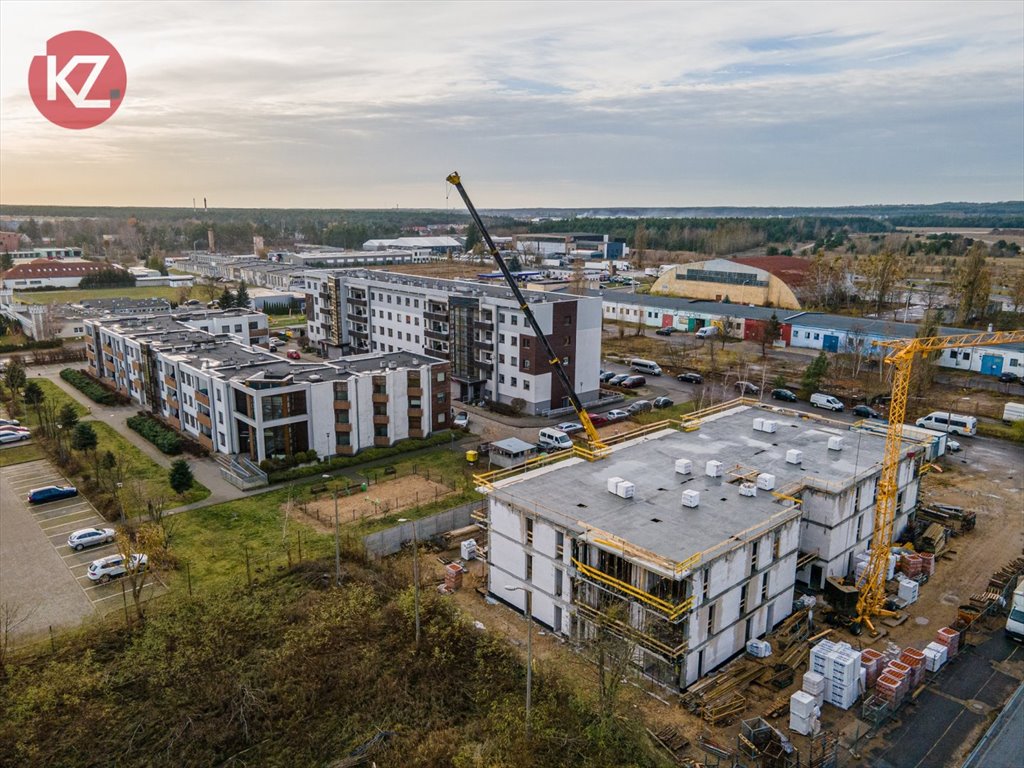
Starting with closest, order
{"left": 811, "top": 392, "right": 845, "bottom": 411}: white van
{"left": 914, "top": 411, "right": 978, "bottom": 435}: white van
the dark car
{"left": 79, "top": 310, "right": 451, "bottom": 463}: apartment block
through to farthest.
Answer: {"left": 79, "top": 310, "right": 451, "bottom": 463}: apartment block < {"left": 914, "top": 411, "right": 978, "bottom": 435}: white van < the dark car < {"left": 811, "top": 392, "right": 845, "bottom": 411}: white van

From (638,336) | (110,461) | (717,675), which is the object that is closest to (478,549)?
(717,675)

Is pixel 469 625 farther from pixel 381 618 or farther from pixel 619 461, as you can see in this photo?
pixel 619 461

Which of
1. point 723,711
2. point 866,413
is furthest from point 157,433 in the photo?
point 866,413

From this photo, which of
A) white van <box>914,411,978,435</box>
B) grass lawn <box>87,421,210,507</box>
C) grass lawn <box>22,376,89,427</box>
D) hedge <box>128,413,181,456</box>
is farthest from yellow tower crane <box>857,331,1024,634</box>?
grass lawn <box>22,376,89,427</box>

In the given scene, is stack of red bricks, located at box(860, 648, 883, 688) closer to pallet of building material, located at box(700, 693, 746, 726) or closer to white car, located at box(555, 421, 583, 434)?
pallet of building material, located at box(700, 693, 746, 726)

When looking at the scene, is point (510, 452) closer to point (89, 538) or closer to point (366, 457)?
point (366, 457)

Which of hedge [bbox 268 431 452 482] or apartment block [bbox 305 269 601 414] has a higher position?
apartment block [bbox 305 269 601 414]

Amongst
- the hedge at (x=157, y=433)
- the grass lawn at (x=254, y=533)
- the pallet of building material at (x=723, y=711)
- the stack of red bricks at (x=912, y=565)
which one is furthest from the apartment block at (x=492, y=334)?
the pallet of building material at (x=723, y=711)
